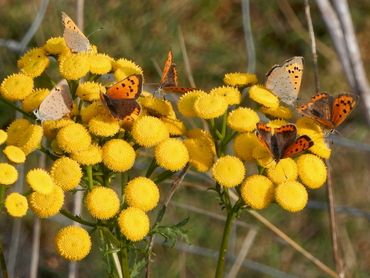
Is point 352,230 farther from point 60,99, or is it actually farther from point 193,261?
point 60,99

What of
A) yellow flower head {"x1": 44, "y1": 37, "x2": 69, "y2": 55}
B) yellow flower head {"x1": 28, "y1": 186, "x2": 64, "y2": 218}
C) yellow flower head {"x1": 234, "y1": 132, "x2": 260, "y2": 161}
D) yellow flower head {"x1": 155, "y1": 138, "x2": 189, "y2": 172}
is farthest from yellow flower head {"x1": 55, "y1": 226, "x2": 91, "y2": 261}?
yellow flower head {"x1": 44, "y1": 37, "x2": 69, "y2": 55}

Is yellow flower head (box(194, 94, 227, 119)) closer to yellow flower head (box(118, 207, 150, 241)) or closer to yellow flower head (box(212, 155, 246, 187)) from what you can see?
yellow flower head (box(212, 155, 246, 187))

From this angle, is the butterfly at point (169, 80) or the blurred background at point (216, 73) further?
the blurred background at point (216, 73)

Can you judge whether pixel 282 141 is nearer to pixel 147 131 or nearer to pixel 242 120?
pixel 242 120

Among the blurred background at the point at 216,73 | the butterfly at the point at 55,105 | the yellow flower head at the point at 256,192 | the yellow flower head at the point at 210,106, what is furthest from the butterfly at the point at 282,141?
the blurred background at the point at 216,73

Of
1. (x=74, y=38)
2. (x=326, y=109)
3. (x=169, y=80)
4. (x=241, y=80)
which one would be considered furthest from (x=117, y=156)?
(x=326, y=109)

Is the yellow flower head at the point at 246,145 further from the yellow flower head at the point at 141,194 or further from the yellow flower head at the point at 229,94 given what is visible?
the yellow flower head at the point at 141,194

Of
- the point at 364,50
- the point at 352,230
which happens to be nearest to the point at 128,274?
the point at 352,230
